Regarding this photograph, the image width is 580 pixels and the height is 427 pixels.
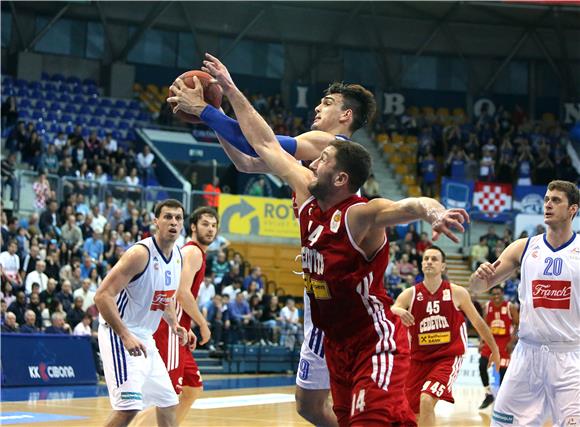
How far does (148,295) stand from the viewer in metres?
7.81

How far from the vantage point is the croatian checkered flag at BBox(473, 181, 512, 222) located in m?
28.3

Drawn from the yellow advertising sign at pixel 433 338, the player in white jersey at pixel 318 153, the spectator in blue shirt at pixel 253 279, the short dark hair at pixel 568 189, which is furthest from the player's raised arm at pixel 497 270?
the spectator in blue shirt at pixel 253 279

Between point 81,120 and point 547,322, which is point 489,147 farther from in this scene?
point 547,322

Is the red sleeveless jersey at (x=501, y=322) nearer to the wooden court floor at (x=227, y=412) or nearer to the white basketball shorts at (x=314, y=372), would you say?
the wooden court floor at (x=227, y=412)

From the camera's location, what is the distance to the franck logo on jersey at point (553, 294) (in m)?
7.14

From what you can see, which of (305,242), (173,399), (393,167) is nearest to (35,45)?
(393,167)

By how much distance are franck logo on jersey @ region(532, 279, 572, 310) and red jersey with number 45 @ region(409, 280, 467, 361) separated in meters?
2.77

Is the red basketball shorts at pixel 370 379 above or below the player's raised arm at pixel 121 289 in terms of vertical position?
below

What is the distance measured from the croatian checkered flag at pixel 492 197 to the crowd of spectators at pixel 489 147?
1.35 m

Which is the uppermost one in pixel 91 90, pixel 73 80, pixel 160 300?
pixel 73 80

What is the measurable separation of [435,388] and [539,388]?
8.44 feet

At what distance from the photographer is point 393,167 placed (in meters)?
31.8

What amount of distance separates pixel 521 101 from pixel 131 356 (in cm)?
3041

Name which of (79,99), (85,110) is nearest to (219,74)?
(85,110)
